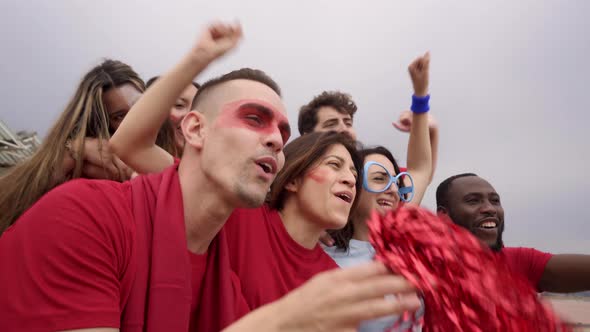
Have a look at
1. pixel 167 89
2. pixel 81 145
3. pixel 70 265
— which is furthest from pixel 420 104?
pixel 70 265

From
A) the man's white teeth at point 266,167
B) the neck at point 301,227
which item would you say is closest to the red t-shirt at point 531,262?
the neck at point 301,227

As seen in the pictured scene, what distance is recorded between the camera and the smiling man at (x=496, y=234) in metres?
3.50

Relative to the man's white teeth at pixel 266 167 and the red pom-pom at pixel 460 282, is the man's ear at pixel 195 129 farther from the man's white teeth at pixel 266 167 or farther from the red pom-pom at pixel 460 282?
the red pom-pom at pixel 460 282

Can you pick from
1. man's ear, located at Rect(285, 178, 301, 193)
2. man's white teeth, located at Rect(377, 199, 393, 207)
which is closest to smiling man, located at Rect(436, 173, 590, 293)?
man's white teeth, located at Rect(377, 199, 393, 207)

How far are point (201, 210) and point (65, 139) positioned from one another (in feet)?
4.05

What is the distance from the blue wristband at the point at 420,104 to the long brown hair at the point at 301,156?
925mm

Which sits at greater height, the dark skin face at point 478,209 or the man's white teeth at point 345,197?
the man's white teeth at point 345,197

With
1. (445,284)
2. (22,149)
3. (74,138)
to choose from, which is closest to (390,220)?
(445,284)

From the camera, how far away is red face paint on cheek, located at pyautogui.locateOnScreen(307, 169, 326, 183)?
2750 millimetres

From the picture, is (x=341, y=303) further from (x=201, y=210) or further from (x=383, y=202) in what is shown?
(x=383, y=202)

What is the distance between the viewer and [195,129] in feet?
7.04

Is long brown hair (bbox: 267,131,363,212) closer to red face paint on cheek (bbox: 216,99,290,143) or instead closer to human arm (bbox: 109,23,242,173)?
red face paint on cheek (bbox: 216,99,290,143)

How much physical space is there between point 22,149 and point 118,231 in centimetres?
940

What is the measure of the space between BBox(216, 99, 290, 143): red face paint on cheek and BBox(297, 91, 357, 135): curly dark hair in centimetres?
226
